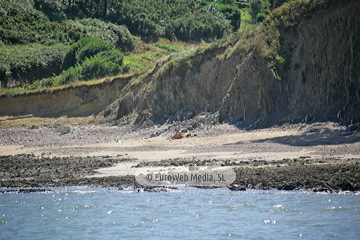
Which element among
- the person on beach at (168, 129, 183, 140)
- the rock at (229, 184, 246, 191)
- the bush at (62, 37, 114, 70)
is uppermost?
the bush at (62, 37, 114, 70)

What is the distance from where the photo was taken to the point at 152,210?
1240 cm

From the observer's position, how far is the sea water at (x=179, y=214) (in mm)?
10312

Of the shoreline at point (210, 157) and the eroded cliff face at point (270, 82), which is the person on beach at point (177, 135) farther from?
the eroded cliff face at point (270, 82)

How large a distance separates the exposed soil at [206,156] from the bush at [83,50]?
17.5 metres

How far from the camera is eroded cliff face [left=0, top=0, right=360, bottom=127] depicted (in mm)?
20594

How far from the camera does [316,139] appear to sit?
17.8m

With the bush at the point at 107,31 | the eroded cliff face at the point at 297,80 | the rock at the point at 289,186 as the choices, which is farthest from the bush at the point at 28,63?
the rock at the point at 289,186

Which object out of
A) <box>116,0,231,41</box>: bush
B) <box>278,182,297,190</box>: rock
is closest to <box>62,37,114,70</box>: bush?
<box>116,0,231,41</box>: bush

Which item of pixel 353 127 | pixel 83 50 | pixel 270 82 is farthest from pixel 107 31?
pixel 353 127

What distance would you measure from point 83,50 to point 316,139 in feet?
98.5

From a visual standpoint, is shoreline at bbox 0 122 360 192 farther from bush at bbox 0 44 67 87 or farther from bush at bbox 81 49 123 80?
bush at bbox 0 44 67 87

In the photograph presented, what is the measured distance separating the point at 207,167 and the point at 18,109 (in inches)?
1073

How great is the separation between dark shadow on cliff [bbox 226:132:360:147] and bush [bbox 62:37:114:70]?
27126mm

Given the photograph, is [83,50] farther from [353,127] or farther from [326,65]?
[353,127]
